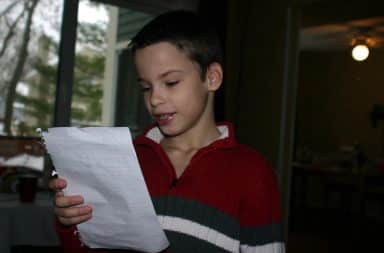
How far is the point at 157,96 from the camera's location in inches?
31.1

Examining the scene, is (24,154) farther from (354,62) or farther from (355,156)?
(354,62)

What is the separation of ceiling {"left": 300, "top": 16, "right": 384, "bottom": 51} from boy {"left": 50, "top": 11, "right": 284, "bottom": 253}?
175 inches

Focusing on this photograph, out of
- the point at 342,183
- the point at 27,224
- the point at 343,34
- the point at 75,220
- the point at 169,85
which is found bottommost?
the point at 342,183

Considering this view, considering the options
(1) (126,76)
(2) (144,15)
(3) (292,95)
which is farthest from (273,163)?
(2) (144,15)

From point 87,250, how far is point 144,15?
10.3 ft

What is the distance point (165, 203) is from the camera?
83 centimetres

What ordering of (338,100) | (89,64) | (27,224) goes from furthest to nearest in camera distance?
1. (338,100)
2. (89,64)
3. (27,224)

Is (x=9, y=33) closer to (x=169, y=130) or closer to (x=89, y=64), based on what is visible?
(x=89, y=64)

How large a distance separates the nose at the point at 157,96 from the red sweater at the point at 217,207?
0.15 meters

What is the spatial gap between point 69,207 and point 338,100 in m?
6.54

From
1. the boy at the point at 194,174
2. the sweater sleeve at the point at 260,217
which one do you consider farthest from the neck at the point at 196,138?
the sweater sleeve at the point at 260,217

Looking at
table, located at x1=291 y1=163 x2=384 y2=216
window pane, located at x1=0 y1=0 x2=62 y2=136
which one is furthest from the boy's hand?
table, located at x1=291 y1=163 x2=384 y2=216

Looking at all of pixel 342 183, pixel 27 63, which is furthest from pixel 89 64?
pixel 342 183

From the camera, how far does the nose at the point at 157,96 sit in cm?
79
